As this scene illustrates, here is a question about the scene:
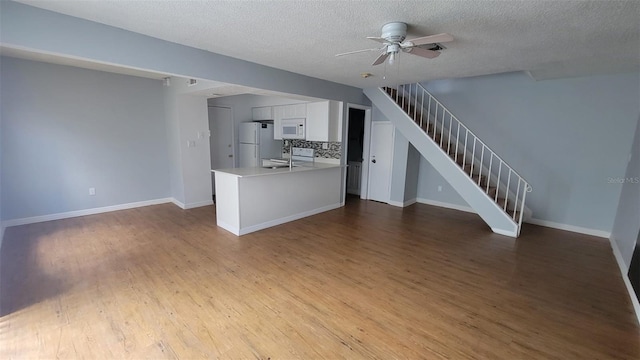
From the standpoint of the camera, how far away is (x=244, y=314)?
2379 mm

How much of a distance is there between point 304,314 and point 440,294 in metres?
1.37

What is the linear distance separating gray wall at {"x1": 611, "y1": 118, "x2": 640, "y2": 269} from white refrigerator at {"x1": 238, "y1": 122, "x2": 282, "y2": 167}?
Result: 6.10 meters

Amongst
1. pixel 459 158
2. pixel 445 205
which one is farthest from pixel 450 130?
pixel 445 205

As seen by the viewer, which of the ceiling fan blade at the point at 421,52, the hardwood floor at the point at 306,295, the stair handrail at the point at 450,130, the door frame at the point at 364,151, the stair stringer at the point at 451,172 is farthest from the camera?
the door frame at the point at 364,151

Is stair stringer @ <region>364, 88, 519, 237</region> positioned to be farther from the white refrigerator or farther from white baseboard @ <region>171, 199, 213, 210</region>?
A: white baseboard @ <region>171, 199, 213, 210</region>

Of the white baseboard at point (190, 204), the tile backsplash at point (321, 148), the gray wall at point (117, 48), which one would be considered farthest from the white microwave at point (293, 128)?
the white baseboard at point (190, 204)

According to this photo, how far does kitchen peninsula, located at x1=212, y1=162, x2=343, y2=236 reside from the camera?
413cm

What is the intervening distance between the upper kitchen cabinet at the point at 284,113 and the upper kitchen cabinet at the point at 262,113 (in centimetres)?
22

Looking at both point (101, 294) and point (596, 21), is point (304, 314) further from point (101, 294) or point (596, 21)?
point (596, 21)

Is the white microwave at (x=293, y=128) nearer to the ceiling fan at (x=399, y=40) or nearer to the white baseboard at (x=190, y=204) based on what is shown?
the white baseboard at (x=190, y=204)

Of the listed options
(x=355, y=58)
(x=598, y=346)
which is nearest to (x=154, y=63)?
(x=355, y=58)

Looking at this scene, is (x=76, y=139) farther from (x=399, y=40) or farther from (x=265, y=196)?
(x=399, y=40)

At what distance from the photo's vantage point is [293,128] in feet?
19.7

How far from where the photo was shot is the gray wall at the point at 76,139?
4168mm
